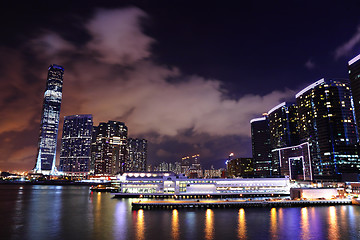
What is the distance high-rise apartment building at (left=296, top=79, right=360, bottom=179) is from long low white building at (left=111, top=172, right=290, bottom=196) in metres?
37.6

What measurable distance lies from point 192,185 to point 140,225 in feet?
254

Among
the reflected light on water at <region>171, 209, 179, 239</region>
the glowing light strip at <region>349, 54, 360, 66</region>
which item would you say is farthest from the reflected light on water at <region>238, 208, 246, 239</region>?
the glowing light strip at <region>349, 54, 360, 66</region>

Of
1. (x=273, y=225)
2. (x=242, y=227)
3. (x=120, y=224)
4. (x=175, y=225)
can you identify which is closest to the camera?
(x=242, y=227)

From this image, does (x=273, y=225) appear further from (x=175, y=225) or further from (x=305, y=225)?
(x=175, y=225)

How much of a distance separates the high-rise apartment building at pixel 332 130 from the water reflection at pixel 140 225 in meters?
133

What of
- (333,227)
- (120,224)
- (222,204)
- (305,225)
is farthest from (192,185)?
(333,227)

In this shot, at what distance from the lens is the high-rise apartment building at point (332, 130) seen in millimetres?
162125

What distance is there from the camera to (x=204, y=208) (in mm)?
97000

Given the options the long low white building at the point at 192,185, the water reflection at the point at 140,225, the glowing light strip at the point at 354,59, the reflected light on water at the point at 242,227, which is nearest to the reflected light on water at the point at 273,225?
the reflected light on water at the point at 242,227

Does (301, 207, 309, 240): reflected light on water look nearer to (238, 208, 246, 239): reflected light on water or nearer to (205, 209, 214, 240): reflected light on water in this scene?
(238, 208, 246, 239): reflected light on water

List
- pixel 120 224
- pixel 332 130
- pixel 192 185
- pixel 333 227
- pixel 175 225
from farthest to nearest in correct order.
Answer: pixel 332 130
pixel 192 185
pixel 120 224
pixel 175 225
pixel 333 227

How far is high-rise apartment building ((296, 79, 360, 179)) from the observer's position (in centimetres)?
16212

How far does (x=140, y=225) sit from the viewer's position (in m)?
67.4

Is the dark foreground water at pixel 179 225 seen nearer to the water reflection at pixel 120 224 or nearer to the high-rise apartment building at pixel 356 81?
the water reflection at pixel 120 224
